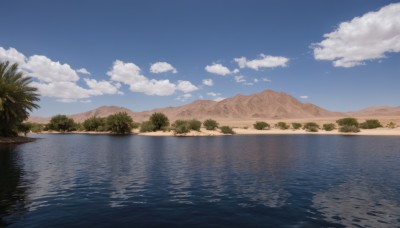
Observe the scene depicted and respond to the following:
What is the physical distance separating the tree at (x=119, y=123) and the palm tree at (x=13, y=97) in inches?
1773

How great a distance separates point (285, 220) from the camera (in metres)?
14.2

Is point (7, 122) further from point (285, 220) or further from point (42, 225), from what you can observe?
point (285, 220)

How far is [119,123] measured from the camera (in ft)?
352

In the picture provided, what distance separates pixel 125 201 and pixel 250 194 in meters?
7.76

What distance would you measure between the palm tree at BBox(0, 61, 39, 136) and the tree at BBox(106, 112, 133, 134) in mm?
45022

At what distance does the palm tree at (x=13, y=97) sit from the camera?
54194 millimetres

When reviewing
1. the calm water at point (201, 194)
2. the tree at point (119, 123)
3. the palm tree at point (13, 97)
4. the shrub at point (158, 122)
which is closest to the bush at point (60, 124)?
the tree at point (119, 123)

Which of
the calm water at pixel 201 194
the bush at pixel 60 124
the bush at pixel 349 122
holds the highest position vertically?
the bush at pixel 60 124

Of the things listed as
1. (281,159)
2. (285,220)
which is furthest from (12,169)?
(281,159)

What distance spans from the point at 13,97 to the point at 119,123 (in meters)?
51.2

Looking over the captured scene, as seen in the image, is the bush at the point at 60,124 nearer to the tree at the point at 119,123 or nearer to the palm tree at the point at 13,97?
the tree at the point at 119,123

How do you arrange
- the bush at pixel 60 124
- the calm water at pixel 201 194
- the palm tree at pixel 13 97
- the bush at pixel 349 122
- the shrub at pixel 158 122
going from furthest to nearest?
the bush at pixel 60 124 < the bush at pixel 349 122 < the shrub at pixel 158 122 < the palm tree at pixel 13 97 < the calm water at pixel 201 194

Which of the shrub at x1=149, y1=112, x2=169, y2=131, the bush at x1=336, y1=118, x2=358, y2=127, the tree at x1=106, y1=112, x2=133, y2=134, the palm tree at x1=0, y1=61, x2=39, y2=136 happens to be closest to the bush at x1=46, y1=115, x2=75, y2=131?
the tree at x1=106, y1=112, x2=133, y2=134

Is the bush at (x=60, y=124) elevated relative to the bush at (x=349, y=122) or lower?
elevated
